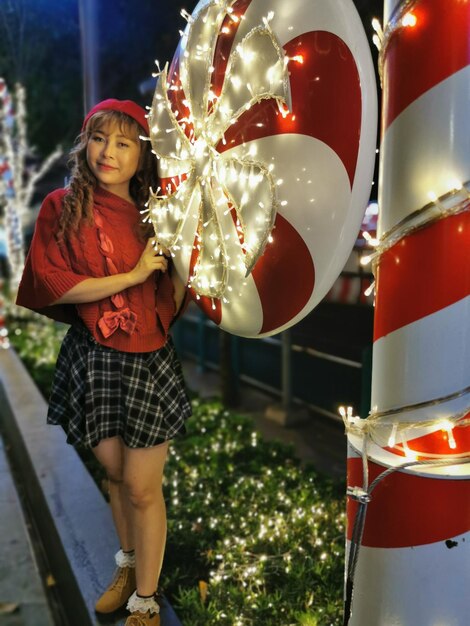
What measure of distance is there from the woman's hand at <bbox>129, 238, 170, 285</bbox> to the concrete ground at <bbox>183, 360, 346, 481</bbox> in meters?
2.66

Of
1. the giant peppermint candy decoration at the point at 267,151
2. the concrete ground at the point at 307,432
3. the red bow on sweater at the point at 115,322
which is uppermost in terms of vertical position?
the giant peppermint candy decoration at the point at 267,151

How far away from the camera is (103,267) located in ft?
6.22

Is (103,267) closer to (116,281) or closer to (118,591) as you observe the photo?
(116,281)

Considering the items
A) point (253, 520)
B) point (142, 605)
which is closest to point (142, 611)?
point (142, 605)

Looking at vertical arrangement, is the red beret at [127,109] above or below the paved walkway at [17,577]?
above

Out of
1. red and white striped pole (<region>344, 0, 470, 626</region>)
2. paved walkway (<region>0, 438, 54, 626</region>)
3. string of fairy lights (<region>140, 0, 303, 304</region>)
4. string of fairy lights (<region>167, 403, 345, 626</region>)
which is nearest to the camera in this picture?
red and white striped pole (<region>344, 0, 470, 626</region>)

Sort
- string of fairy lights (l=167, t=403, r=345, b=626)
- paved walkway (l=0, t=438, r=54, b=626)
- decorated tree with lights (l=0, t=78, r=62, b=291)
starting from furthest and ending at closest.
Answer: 1. decorated tree with lights (l=0, t=78, r=62, b=291)
2. paved walkway (l=0, t=438, r=54, b=626)
3. string of fairy lights (l=167, t=403, r=345, b=626)

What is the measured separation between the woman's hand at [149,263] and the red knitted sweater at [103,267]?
3.0 inches

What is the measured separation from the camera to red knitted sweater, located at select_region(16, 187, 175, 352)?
6.07ft

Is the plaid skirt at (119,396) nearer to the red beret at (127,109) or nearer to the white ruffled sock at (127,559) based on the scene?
the white ruffled sock at (127,559)

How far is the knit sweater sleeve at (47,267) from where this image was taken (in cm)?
181

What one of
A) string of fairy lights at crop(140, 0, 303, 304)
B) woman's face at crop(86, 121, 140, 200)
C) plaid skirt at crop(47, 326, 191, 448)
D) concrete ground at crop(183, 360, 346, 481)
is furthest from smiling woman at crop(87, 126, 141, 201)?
concrete ground at crop(183, 360, 346, 481)

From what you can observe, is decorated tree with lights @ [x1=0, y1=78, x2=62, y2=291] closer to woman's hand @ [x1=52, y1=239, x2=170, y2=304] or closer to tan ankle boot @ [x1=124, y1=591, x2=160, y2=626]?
woman's hand @ [x1=52, y1=239, x2=170, y2=304]

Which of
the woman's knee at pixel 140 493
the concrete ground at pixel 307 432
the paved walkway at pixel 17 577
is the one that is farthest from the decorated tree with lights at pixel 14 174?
the woman's knee at pixel 140 493
